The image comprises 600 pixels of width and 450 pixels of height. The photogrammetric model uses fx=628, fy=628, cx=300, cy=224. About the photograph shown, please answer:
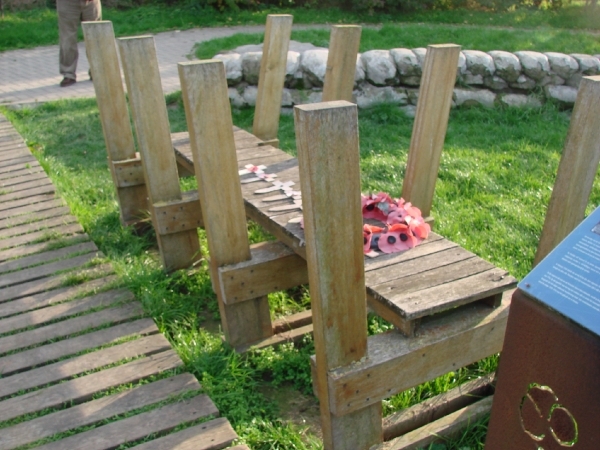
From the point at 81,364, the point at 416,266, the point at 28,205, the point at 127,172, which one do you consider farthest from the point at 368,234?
the point at 28,205

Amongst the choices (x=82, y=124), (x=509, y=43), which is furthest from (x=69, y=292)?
(x=509, y=43)

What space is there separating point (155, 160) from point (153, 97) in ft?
1.17

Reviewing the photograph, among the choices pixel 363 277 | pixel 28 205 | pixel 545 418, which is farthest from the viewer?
pixel 28 205

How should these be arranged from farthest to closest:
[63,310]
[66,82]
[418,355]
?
[66,82], [63,310], [418,355]

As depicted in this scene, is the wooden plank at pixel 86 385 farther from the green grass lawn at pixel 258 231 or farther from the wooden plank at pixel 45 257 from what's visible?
the wooden plank at pixel 45 257

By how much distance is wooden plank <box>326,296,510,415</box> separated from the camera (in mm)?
2133

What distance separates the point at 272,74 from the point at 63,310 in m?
2.08

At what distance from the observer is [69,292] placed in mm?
3498

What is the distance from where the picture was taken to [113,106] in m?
4.03

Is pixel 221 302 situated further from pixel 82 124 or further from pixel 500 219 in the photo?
pixel 82 124

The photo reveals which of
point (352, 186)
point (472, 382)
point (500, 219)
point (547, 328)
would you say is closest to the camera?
point (547, 328)

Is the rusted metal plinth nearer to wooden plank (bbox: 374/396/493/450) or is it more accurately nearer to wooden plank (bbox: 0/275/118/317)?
wooden plank (bbox: 374/396/493/450)

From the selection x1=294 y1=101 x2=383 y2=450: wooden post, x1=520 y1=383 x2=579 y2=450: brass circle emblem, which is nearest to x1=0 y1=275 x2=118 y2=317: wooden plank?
x1=294 y1=101 x2=383 y2=450: wooden post

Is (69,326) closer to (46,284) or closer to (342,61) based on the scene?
(46,284)
